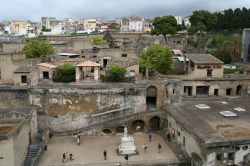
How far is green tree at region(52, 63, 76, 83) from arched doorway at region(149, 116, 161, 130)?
37.0 ft

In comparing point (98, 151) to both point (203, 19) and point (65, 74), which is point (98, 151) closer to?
point (65, 74)

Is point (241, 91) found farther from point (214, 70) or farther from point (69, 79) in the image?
point (69, 79)

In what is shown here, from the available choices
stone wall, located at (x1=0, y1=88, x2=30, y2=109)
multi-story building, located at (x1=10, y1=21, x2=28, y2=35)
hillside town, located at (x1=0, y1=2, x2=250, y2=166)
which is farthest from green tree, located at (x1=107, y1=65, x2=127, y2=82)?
multi-story building, located at (x1=10, y1=21, x2=28, y2=35)

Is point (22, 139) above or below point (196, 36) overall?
below

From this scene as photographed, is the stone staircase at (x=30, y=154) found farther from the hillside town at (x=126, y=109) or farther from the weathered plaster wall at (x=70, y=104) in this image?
the weathered plaster wall at (x=70, y=104)

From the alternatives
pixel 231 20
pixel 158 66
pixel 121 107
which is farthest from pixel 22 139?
pixel 231 20

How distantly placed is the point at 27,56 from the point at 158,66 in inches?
771

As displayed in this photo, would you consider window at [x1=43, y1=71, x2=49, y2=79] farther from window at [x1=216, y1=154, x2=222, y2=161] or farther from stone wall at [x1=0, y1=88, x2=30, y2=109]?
window at [x1=216, y1=154, x2=222, y2=161]

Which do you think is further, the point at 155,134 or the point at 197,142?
the point at 155,134

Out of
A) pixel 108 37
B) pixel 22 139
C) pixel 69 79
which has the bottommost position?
pixel 22 139

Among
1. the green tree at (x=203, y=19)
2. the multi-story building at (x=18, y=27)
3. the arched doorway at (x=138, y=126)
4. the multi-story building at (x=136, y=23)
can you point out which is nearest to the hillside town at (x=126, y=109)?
the arched doorway at (x=138, y=126)

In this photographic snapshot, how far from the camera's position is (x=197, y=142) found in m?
25.1

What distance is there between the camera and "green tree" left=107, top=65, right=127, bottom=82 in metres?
38.1

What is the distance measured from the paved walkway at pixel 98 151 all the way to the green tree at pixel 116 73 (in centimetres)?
802
